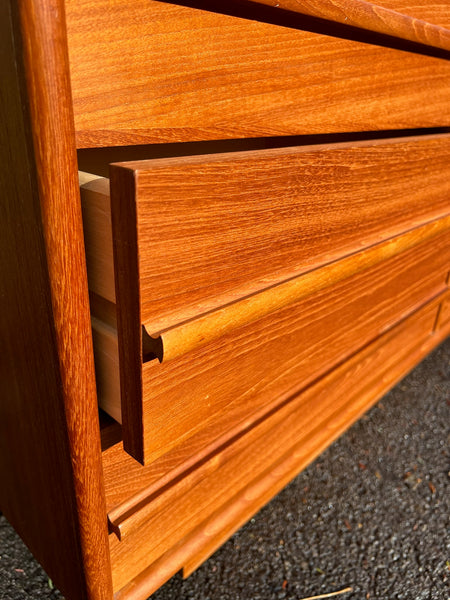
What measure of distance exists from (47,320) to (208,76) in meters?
0.19

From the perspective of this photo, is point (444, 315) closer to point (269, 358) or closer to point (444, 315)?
point (444, 315)

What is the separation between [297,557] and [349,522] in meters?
0.09

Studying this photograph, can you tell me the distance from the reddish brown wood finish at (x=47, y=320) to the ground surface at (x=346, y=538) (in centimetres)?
16

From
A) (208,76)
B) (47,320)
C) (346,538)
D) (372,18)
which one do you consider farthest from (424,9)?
(346,538)

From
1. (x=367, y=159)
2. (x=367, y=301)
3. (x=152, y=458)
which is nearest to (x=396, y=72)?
(x=367, y=159)

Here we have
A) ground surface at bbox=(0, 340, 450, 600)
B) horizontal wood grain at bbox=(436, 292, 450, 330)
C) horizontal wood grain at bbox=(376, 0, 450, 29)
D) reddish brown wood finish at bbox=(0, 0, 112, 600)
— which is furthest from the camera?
horizontal wood grain at bbox=(436, 292, 450, 330)

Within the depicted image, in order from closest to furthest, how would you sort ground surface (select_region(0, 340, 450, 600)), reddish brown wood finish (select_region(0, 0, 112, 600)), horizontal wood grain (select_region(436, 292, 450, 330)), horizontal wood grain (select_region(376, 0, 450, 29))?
reddish brown wood finish (select_region(0, 0, 112, 600)) < horizontal wood grain (select_region(376, 0, 450, 29)) < ground surface (select_region(0, 340, 450, 600)) < horizontal wood grain (select_region(436, 292, 450, 330))

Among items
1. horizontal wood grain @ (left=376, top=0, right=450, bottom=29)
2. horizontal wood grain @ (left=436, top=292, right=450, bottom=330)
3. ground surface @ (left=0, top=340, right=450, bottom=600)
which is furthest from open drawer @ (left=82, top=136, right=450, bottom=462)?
horizontal wood grain @ (left=436, top=292, right=450, bottom=330)

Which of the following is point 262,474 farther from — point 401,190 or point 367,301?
point 401,190

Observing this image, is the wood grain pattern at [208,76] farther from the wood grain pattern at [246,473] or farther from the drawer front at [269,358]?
the wood grain pattern at [246,473]

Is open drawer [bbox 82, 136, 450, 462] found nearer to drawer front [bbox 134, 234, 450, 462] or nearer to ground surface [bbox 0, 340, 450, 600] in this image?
drawer front [bbox 134, 234, 450, 462]

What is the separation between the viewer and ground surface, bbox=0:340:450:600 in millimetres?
570

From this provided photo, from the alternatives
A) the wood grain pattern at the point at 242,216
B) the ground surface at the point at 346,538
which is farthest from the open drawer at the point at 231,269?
the ground surface at the point at 346,538

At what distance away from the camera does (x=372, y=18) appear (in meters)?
0.40
